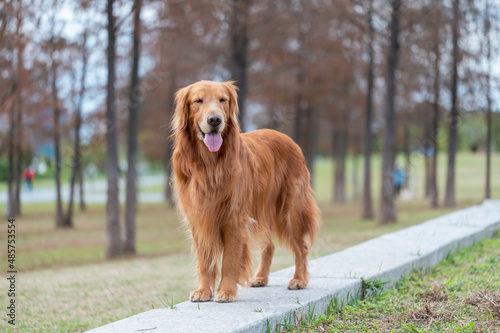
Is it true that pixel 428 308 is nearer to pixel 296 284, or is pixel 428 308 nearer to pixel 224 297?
pixel 296 284

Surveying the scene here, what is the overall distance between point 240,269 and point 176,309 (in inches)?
28.0

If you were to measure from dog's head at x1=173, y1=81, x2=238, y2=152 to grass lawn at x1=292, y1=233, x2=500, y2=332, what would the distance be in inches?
60.6

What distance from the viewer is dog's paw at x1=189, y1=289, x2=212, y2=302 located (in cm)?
432

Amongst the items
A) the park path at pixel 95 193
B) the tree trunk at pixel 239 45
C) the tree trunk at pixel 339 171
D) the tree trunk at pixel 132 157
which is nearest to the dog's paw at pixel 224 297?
the tree trunk at pixel 132 157

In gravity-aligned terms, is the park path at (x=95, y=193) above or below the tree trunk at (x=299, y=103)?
below

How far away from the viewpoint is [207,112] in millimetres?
4125

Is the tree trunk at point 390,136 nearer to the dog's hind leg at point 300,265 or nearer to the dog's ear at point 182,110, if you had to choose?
the dog's hind leg at point 300,265

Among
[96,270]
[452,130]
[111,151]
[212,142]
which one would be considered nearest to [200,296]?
[212,142]

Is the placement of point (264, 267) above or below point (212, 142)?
below

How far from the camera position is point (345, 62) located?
2061cm

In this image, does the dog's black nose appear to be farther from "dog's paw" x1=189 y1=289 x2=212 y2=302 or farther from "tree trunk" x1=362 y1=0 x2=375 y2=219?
"tree trunk" x1=362 y1=0 x2=375 y2=219

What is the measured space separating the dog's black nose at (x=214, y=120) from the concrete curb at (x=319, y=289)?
135 cm

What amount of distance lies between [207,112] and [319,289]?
1769 mm

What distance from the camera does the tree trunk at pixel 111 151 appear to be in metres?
12.8
